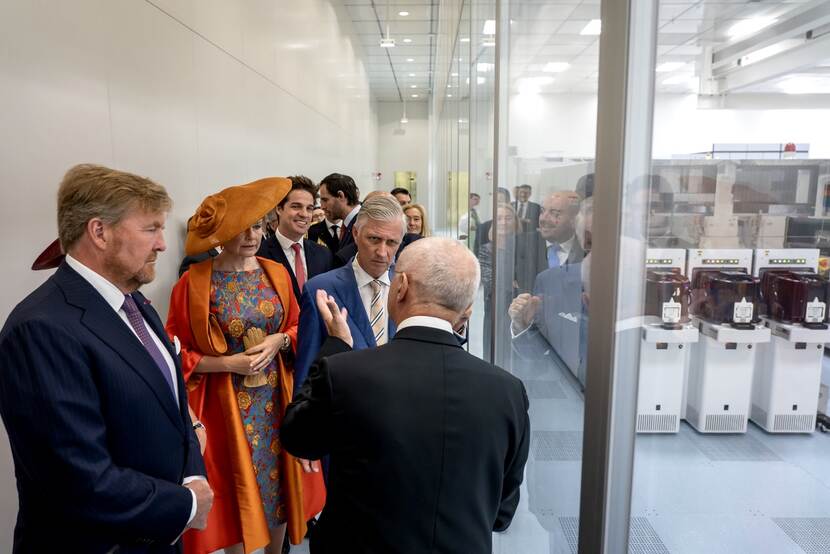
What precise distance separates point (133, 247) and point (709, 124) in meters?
1.30

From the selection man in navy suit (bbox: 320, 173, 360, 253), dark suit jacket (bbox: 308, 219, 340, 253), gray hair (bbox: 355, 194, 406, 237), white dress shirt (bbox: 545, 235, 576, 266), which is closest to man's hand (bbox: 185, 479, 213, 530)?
Result: gray hair (bbox: 355, 194, 406, 237)

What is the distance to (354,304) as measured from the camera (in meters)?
2.08

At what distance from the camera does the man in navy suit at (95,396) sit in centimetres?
116

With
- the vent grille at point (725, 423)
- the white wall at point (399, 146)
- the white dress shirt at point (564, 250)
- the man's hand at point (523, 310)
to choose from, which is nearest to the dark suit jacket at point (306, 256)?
the man's hand at point (523, 310)

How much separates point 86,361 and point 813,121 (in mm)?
1440

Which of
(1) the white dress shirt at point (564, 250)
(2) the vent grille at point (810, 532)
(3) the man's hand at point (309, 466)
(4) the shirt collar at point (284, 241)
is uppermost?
(1) the white dress shirt at point (564, 250)

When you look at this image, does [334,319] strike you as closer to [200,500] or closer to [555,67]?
[200,500]

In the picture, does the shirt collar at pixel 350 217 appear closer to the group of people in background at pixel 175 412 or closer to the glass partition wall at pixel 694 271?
the group of people in background at pixel 175 412

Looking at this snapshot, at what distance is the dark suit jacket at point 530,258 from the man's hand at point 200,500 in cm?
120

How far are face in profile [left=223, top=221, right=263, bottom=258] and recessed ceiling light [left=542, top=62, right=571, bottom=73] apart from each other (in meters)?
1.25

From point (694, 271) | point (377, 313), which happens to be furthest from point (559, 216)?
point (377, 313)

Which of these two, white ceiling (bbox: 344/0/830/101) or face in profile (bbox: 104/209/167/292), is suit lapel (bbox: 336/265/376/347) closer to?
face in profile (bbox: 104/209/167/292)

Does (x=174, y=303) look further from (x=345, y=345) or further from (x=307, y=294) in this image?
(x=345, y=345)

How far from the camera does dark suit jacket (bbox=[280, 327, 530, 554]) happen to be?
108cm
